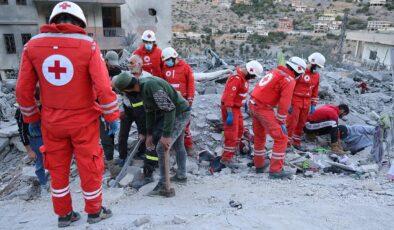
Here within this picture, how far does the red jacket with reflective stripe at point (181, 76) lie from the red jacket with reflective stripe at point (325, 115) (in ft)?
8.08

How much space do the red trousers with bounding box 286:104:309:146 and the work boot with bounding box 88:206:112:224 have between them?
3763mm

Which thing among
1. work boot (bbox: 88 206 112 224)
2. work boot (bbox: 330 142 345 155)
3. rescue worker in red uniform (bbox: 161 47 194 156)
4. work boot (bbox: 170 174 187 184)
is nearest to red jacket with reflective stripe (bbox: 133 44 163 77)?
rescue worker in red uniform (bbox: 161 47 194 156)

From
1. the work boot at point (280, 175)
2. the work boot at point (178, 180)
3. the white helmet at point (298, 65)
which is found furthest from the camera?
the white helmet at point (298, 65)

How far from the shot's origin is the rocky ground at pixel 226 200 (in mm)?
2908

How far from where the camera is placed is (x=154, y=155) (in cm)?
396

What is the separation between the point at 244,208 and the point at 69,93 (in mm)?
1960

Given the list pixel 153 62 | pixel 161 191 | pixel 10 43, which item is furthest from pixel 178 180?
pixel 10 43

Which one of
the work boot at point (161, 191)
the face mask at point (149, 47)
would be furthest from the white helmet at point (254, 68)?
the work boot at point (161, 191)

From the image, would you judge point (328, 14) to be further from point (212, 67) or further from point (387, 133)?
point (387, 133)

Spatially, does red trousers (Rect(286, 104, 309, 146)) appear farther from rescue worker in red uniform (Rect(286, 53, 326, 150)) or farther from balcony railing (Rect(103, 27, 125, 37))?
balcony railing (Rect(103, 27, 125, 37))

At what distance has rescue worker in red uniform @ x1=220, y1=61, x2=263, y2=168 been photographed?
194 inches

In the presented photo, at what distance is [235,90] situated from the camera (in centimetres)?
491

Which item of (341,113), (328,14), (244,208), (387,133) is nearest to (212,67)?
(341,113)

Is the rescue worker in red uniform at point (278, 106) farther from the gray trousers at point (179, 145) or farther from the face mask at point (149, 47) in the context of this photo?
the face mask at point (149, 47)
